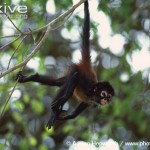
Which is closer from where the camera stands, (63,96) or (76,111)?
(63,96)

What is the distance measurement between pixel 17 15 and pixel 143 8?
270 cm

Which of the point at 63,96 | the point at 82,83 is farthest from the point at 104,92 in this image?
the point at 63,96

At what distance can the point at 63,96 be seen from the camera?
4512mm

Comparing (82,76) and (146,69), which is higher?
(82,76)

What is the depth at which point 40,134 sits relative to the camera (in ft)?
27.4

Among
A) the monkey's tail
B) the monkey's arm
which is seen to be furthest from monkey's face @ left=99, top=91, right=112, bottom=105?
the monkey's tail

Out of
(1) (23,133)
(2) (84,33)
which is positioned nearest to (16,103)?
(2) (84,33)

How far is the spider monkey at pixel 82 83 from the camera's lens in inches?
180

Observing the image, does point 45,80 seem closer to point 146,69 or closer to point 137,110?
point 146,69

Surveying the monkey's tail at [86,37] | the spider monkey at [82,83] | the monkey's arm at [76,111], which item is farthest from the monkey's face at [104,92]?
the monkey's tail at [86,37]

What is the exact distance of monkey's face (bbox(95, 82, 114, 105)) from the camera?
15.4 ft

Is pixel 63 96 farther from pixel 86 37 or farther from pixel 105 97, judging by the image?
pixel 86 37

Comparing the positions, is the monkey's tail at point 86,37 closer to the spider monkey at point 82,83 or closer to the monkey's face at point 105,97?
the spider monkey at point 82,83

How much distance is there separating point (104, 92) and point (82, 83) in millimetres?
222
